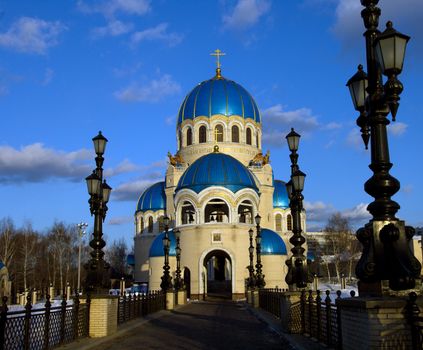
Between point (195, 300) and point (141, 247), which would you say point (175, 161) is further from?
point (195, 300)

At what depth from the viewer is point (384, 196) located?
6965 mm

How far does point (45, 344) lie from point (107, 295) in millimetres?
Result: 4306

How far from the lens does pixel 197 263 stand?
128ft

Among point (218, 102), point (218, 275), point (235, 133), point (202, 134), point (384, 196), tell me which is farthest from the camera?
point (218, 275)

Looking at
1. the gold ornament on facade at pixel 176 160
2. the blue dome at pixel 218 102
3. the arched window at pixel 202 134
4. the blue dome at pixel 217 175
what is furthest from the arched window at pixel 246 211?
the blue dome at pixel 218 102

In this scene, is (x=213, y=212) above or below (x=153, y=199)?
below

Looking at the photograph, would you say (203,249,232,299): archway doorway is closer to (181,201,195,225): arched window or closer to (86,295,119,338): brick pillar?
(181,201,195,225): arched window

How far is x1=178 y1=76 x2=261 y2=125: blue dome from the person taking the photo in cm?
4844

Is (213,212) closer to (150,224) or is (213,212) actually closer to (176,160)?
(176,160)

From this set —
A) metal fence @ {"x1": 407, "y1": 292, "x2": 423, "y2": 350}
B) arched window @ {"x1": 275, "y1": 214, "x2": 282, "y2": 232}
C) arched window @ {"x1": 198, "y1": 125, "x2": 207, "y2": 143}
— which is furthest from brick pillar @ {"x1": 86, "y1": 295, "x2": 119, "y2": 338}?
arched window @ {"x1": 275, "y1": 214, "x2": 282, "y2": 232}

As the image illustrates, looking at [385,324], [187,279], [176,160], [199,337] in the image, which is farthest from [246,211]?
[385,324]

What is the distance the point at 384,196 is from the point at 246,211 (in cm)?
3708

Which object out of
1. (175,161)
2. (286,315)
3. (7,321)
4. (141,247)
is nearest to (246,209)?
(175,161)

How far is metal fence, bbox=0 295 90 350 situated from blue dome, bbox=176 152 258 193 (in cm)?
2628
